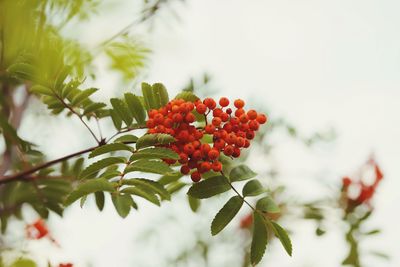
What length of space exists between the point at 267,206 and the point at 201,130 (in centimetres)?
37

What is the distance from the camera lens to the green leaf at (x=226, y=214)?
60.1 inches

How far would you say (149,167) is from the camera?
1.41m

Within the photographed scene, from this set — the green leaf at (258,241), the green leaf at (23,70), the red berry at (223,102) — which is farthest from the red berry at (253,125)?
the green leaf at (23,70)

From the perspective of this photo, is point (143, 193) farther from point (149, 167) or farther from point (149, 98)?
point (149, 98)

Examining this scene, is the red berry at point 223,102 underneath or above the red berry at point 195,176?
above

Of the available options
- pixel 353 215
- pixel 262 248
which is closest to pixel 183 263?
pixel 353 215

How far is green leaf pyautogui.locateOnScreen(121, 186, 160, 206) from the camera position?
4.54 ft

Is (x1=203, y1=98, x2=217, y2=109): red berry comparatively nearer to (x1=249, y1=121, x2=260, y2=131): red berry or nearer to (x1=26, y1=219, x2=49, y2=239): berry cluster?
(x1=249, y1=121, x2=260, y2=131): red berry

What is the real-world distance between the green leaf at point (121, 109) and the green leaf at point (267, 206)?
22.4 inches

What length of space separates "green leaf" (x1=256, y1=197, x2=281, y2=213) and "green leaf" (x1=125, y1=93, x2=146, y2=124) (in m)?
0.52

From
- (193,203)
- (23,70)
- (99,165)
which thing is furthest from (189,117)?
(193,203)

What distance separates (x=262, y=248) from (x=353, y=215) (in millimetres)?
1567

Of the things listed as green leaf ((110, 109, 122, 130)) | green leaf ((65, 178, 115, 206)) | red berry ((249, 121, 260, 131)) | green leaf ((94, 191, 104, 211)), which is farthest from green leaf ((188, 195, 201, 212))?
green leaf ((65, 178, 115, 206))

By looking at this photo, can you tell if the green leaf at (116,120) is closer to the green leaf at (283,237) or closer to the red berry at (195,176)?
the red berry at (195,176)
